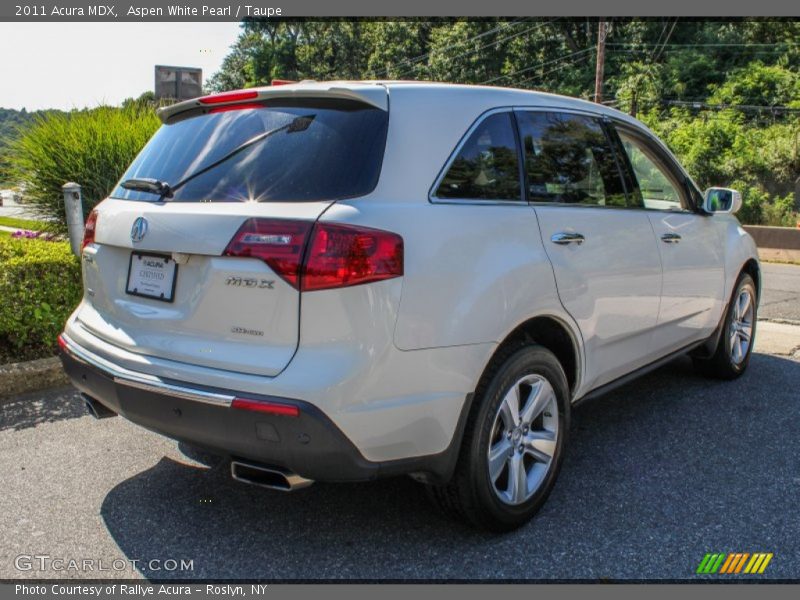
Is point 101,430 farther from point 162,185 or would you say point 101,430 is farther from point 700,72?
point 700,72

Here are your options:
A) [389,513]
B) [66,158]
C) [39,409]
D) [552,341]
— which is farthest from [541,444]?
[66,158]

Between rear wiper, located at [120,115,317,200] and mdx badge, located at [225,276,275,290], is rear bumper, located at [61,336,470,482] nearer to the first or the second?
mdx badge, located at [225,276,275,290]

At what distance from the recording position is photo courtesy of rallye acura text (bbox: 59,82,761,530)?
8.04 feet

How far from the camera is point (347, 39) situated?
64.1 m

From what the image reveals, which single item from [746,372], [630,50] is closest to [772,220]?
[746,372]

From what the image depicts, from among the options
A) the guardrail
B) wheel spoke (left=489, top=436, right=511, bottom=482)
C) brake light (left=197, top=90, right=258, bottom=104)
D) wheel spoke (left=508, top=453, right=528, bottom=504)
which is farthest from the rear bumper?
the guardrail

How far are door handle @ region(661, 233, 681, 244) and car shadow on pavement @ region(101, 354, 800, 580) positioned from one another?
3.68 ft

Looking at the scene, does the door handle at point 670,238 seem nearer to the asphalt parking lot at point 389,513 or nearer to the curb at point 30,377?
the asphalt parking lot at point 389,513

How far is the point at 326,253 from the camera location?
2.43 metres

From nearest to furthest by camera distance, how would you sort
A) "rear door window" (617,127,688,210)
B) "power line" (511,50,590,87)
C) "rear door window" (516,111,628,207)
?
1. "rear door window" (516,111,628,207)
2. "rear door window" (617,127,688,210)
3. "power line" (511,50,590,87)

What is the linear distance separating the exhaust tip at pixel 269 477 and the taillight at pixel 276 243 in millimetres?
662

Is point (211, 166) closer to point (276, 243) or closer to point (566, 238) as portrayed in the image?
point (276, 243)

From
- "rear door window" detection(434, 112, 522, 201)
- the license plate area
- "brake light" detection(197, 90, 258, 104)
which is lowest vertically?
the license plate area

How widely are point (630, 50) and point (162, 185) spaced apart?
49.8 m
